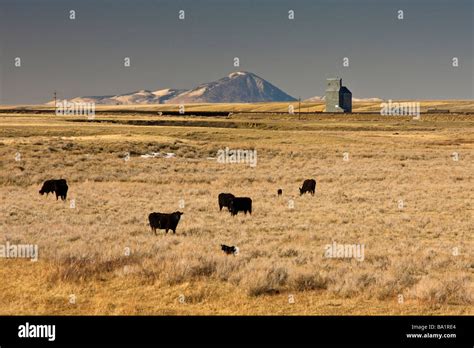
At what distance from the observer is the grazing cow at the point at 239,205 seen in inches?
933

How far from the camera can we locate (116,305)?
11.5 m

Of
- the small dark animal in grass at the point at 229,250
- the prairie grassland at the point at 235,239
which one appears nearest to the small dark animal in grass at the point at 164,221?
the prairie grassland at the point at 235,239

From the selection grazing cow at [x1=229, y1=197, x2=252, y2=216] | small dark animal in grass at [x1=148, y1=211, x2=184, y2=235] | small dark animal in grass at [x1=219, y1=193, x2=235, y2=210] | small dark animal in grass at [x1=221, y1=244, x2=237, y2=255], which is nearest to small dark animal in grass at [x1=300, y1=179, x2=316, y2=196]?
small dark animal in grass at [x1=219, y1=193, x2=235, y2=210]

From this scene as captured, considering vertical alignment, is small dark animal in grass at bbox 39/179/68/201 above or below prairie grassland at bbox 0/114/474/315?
above

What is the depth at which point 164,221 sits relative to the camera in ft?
64.1

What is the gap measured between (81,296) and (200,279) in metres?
2.81

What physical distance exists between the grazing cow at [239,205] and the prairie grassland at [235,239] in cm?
48

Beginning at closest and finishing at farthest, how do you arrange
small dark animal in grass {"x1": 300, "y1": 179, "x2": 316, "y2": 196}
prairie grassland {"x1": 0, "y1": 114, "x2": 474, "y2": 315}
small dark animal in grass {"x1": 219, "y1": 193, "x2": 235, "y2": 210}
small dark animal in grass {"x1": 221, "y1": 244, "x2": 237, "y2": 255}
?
prairie grassland {"x1": 0, "y1": 114, "x2": 474, "y2": 315}, small dark animal in grass {"x1": 221, "y1": 244, "x2": 237, "y2": 255}, small dark animal in grass {"x1": 219, "y1": 193, "x2": 235, "y2": 210}, small dark animal in grass {"x1": 300, "y1": 179, "x2": 316, "y2": 196}

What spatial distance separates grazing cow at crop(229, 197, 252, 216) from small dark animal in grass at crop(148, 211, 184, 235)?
14.9ft

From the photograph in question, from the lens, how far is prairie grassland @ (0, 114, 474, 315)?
12.0m

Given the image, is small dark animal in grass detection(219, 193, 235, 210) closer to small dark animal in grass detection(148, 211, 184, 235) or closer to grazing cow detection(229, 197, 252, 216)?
grazing cow detection(229, 197, 252, 216)

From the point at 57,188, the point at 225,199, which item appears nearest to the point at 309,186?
the point at 225,199

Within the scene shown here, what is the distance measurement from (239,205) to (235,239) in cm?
551

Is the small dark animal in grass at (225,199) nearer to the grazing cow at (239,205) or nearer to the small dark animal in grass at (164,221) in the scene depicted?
the grazing cow at (239,205)
